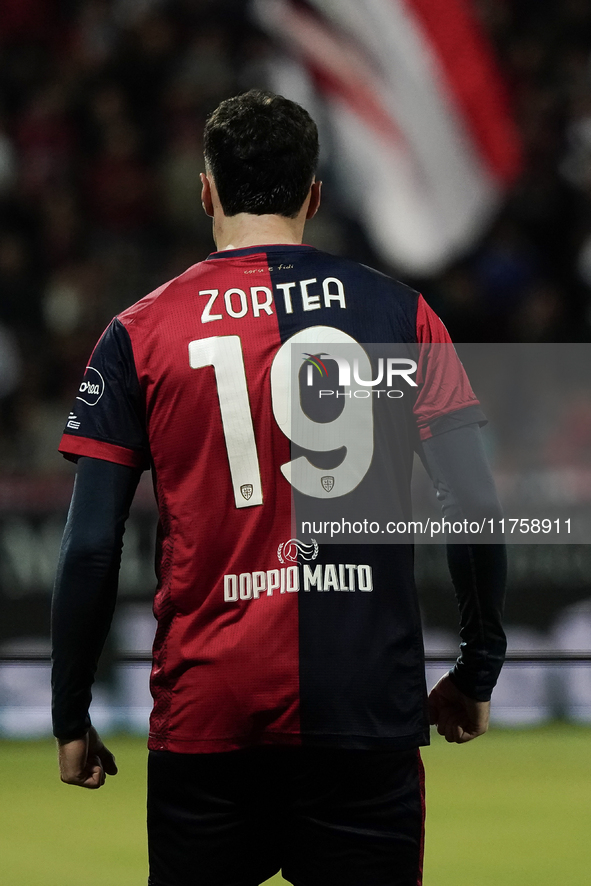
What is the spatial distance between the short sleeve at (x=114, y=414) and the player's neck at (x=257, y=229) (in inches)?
7.7

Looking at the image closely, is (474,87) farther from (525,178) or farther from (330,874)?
(330,874)

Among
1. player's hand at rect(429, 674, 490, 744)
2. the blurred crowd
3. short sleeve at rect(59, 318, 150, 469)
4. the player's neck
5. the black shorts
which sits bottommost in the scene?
the black shorts

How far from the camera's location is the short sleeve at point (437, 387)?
1.51m

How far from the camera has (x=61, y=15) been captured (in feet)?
20.6

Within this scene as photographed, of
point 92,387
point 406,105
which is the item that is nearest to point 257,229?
point 92,387

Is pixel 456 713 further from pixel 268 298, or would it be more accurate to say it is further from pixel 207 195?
pixel 207 195

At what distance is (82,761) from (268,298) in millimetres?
675

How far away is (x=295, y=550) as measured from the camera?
4.64ft

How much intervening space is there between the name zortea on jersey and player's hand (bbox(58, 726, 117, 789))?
588 mm

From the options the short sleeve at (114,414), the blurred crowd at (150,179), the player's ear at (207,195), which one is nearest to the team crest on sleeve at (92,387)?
the short sleeve at (114,414)

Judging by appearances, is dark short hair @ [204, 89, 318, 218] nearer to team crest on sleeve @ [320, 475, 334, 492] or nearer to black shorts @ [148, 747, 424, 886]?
team crest on sleeve @ [320, 475, 334, 492]

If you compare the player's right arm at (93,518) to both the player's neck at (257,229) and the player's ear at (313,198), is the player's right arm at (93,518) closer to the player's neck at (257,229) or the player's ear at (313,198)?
the player's neck at (257,229)

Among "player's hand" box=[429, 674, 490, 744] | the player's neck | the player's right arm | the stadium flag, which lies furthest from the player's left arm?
the stadium flag

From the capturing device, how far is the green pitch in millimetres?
2797
